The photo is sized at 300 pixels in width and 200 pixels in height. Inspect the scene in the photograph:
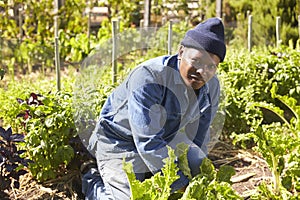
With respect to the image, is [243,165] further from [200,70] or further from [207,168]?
[200,70]

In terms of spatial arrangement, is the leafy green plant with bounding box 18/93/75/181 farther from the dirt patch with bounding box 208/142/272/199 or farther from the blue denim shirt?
the dirt patch with bounding box 208/142/272/199

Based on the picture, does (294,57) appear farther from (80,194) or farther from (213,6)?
(213,6)

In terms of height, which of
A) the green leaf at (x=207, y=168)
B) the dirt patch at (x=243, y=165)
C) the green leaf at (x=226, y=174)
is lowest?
the dirt patch at (x=243, y=165)

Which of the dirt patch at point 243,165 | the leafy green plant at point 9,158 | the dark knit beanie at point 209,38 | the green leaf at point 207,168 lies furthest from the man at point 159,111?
the dirt patch at point 243,165

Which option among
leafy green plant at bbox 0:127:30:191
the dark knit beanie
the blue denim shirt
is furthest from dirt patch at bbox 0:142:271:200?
the dark knit beanie

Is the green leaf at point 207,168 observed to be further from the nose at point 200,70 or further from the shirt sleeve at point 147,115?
the nose at point 200,70

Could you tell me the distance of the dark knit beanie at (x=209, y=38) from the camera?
8.89 feet

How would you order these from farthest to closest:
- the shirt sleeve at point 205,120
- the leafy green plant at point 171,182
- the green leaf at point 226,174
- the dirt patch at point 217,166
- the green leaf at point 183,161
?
the dirt patch at point 217,166
the shirt sleeve at point 205,120
the green leaf at point 226,174
the green leaf at point 183,161
the leafy green plant at point 171,182

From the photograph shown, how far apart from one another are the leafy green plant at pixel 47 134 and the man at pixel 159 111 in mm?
306

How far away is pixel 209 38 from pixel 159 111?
0.48 m

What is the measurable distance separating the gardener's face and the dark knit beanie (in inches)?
1.0

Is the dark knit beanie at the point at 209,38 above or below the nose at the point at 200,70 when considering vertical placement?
above

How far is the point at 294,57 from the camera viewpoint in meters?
5.20

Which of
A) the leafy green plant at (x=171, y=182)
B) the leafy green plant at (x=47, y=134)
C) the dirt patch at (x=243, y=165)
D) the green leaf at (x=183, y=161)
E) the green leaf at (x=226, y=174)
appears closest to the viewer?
the leafy green plant at (x=171, y=182)
